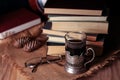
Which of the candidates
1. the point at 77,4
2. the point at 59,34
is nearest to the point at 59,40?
the point at 59,34

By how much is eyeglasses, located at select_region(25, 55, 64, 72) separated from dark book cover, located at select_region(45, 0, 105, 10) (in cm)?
16

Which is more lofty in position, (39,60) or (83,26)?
(83,26)

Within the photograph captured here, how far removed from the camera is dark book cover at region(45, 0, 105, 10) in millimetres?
706

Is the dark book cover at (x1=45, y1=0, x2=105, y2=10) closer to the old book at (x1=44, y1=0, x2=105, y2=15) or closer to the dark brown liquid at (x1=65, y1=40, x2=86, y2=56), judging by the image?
the old book at (x1=44, y1=0, x2=105, y2=15)

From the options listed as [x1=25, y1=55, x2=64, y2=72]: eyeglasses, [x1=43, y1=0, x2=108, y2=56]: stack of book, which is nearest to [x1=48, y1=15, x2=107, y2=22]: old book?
[x1=43, y1=0, x2=108, y2=56]: stack of book

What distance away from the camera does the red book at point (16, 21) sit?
0.82 metres

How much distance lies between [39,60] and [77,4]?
0.67 ft

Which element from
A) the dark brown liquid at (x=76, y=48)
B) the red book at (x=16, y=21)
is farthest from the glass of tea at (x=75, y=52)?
the red book at (x=16, y=21)

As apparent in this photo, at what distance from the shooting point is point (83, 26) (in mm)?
710

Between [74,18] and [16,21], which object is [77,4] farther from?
[16,21]

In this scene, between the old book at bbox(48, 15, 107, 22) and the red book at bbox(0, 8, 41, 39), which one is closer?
the old book at bbox(48, 15, 107, 22)

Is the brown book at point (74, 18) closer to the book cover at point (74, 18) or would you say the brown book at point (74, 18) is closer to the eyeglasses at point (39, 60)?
the book cover at point (74, 18)

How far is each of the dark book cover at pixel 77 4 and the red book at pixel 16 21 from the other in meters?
0.15

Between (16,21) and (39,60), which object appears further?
(16,21)
